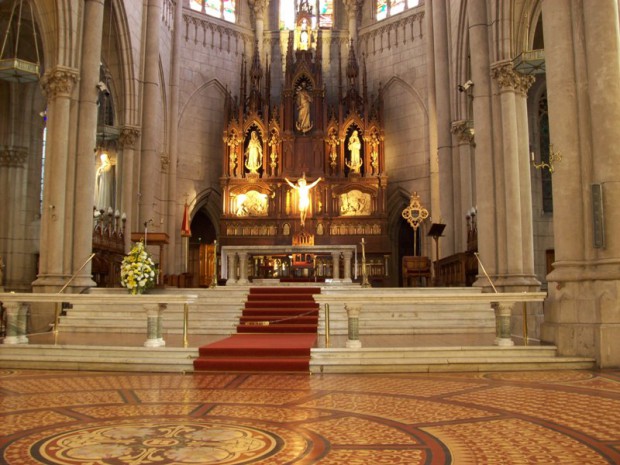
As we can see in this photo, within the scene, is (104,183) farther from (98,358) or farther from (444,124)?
(98,358)

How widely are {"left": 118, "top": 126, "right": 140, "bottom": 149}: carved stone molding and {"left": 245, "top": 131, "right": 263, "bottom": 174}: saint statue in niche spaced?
6517mm

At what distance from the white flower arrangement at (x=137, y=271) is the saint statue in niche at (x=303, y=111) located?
14098 millimetres

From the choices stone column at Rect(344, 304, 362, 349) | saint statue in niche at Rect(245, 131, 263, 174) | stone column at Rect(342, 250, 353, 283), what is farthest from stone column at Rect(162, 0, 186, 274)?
stone column at Rect(344, 304, 362, 349)

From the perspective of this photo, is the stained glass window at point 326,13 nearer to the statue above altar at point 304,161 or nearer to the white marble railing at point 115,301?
the statue above altar at point 304,161

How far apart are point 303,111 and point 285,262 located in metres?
9.22

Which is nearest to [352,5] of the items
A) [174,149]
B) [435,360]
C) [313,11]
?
[313,11]

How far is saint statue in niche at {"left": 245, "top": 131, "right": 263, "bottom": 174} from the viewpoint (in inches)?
1021

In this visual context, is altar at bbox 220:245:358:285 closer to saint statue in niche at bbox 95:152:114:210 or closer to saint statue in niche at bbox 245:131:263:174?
saint statue in niche at bbox 95:152:114:210

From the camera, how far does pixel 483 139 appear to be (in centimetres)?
1405

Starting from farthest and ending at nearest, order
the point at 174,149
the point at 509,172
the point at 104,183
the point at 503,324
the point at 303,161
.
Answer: the point at 303,161, the point at 174,149, the point at 104,183, the point at 509,172, the point at 503,324

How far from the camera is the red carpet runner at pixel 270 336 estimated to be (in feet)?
27.3

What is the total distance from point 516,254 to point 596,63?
5.18 m

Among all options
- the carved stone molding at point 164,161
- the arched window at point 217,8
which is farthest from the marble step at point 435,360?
the arched window at point 217,8

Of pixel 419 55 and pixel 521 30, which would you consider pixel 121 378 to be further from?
pixel 419 55
